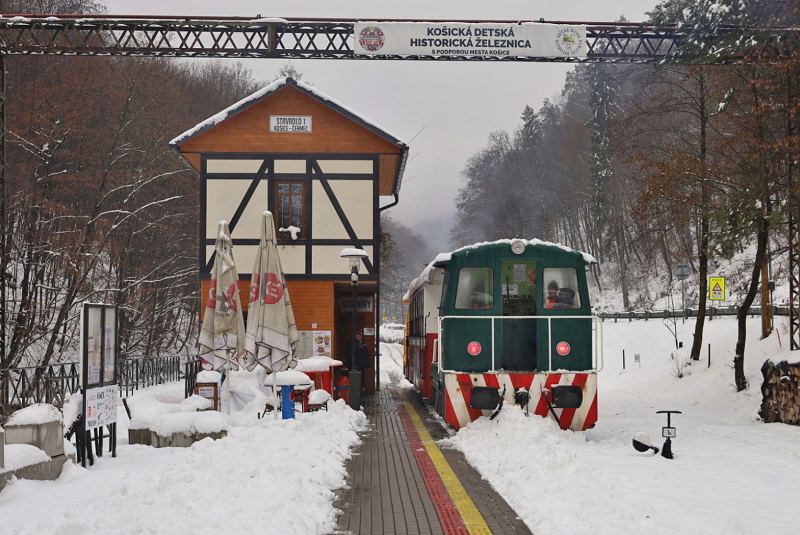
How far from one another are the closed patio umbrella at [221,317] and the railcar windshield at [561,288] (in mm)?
5366

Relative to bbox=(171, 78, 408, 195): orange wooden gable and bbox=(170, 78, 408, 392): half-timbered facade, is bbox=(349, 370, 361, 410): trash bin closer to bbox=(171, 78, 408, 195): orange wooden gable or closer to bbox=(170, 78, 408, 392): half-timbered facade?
bbox=(170, 78, 408, 392): half-timbered facade

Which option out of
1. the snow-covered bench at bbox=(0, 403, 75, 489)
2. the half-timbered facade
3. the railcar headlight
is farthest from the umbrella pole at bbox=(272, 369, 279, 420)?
the half-timbered facade

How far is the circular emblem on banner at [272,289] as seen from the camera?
13.1 meters

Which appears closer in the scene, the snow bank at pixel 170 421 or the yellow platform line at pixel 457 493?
the yellow platform line at pixel 457 493

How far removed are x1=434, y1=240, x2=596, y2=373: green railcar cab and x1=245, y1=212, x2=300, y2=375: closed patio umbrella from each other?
9.14 ft

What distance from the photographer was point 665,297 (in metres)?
43.4

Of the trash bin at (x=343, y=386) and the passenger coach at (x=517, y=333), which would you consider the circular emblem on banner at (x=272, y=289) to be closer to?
the passenger coach at (x=517, y=333)

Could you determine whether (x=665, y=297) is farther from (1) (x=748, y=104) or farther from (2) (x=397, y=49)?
(2) (x=397, y=49)

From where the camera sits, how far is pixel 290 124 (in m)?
19.3

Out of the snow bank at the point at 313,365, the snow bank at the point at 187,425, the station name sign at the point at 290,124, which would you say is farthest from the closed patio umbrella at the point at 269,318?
the station name sign at the point at 290,124

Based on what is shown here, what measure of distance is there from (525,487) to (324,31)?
11113 mm

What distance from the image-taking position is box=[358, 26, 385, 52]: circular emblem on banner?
1555 cm

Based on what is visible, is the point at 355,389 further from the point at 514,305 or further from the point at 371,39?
the point at 371,39

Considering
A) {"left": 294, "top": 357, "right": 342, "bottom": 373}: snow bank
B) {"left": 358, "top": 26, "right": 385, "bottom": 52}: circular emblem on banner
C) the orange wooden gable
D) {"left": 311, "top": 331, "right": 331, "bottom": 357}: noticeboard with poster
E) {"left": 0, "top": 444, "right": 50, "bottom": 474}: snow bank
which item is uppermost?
{"left": 358, "top": 26, "right": 385, "bottom": 52}: circular emblem on banner
